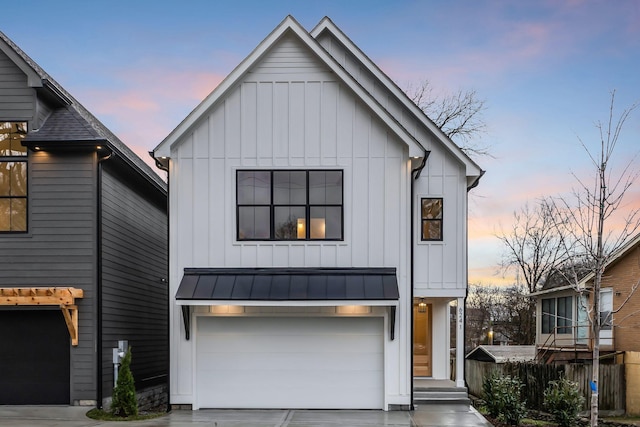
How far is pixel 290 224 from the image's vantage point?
14156mm

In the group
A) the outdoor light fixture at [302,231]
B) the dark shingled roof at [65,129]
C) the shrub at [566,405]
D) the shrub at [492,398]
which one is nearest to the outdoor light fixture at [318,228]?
the outdoor light fixture at [302,231]

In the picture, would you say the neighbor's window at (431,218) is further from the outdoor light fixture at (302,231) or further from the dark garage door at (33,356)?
the dark garage door at (33,356)

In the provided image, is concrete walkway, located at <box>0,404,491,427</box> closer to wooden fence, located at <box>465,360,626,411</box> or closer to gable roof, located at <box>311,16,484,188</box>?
gable roof, located at <box>311,16,484,188</box>

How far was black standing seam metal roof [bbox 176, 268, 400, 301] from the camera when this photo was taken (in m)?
13.2

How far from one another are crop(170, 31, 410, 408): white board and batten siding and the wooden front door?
3013 mm

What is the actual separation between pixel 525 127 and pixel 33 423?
74.3 feet

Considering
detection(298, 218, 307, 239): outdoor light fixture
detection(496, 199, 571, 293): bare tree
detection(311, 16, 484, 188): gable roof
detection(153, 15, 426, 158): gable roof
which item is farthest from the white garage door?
detection(496, 199, 571, 293): bare tree

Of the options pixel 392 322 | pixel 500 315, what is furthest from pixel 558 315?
pixel 500 315

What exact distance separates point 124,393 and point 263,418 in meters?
2.98

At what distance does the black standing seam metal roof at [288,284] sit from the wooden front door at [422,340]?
9.97 ft

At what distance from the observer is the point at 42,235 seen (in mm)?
13531

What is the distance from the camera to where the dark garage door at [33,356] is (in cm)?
1355

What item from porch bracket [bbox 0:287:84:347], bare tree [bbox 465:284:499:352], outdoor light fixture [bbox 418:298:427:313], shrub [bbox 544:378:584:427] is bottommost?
bare tree [bbox 465:284:499:352]

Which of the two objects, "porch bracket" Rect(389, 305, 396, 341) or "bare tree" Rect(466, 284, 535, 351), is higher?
"porch bracket" Rect(389, 305, 396, 341)
